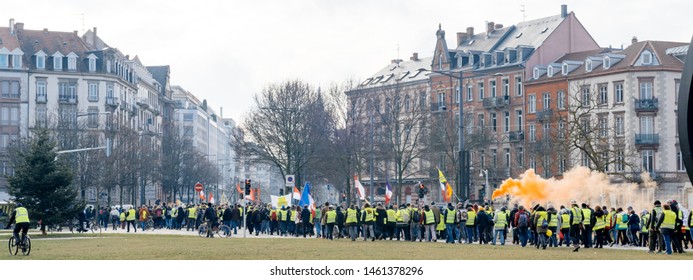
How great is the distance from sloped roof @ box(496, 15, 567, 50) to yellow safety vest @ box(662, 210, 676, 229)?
2859 inches

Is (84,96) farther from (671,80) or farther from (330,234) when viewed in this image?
(330,234)

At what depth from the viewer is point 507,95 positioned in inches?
4235

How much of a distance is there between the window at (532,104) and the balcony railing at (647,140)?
12.0 m

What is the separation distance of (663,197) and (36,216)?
51.7 meters

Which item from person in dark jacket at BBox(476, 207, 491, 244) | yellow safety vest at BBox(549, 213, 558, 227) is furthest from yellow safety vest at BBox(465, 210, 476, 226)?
yellow safety vest at BBox(549, 213, 558, 227)

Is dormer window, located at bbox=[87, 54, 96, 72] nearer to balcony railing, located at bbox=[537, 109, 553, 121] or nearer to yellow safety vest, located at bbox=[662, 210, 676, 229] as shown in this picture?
balcony railing, located at bbox=[537, 109, 553, 121]

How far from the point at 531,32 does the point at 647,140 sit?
1999cm

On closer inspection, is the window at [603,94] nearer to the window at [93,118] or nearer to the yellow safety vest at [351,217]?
the window at [93,118]

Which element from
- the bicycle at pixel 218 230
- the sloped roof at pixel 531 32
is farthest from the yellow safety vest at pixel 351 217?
the sloped roof at pixel 531 32

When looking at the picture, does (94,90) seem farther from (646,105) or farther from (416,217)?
(416,217)

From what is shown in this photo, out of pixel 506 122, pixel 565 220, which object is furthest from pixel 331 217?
pixel 506 122

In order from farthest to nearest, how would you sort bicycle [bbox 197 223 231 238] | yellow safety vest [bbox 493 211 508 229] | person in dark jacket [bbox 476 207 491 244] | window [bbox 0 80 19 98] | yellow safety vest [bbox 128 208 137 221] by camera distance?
window [bbox 0 80 19 98] < yellow safety vest [bbox 128 208 137 221] < bicycle [bbox 197 223 231 238] < person in dark jacket [bbox 476 207 491 244] < yellow safety vest [bbox 493 211 508 229]

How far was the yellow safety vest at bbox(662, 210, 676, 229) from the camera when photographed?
3434cm

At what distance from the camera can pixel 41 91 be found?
391ft
